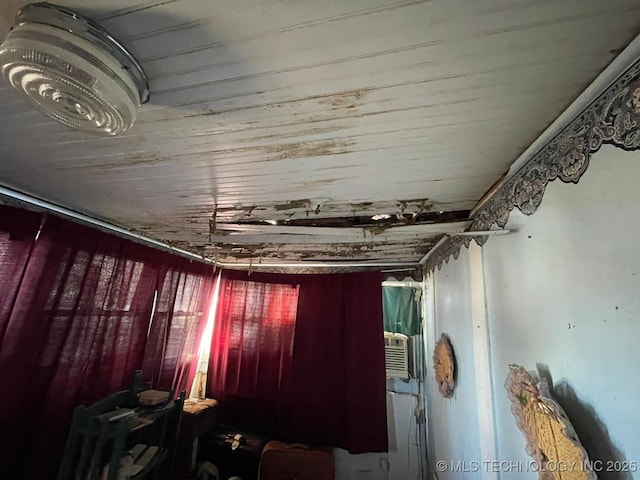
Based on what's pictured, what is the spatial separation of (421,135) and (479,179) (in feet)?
1.42

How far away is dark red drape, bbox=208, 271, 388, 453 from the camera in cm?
275

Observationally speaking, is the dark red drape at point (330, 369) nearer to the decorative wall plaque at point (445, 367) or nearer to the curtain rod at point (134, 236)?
the curtain rod at point (134, 236)

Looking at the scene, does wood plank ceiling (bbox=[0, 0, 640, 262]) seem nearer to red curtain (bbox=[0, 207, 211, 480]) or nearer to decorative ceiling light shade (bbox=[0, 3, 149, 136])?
decorative ceiling light shade (bbox=[0, 3, 149, 136])

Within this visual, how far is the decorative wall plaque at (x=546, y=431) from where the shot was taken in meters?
0.66

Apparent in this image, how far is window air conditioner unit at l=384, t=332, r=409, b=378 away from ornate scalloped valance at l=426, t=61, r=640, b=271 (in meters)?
2.05

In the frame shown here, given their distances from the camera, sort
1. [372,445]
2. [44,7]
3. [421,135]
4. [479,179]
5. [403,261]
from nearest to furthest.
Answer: [44,7] → [421,135] → [479,179] → [372,445] → [403,261]

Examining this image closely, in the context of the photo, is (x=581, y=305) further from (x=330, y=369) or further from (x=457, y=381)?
(x=330, y=369)

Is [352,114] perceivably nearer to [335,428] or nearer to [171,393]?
[171,393]

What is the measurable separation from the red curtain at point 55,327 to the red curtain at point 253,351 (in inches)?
42.5

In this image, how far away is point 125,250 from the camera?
212 cm

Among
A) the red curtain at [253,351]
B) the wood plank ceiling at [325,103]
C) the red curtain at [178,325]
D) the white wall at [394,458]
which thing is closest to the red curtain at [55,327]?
the red curtain at [178,325]

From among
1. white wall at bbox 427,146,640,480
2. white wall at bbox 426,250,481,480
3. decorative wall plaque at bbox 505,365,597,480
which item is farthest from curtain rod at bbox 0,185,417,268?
decorative wall plaque at bbox 505,365,597,480

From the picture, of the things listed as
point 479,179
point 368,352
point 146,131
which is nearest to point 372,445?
point 368,352

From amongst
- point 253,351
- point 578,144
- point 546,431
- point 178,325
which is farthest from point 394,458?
point 578,144
